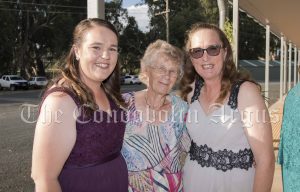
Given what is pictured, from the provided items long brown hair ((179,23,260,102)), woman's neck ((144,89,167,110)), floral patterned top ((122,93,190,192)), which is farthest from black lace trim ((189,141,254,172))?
woman's neck ((144,89,167,110))

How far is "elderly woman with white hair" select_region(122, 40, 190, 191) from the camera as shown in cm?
301

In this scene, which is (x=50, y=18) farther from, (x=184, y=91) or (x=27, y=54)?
(x=184, y=91)

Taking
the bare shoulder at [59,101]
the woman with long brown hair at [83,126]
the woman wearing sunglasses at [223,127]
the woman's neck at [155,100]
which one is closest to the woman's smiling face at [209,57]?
the woman wearing sunglasses at [223,127]

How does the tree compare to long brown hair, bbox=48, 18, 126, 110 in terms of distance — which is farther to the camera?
the tree

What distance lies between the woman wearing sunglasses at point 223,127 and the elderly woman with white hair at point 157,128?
3.8 inches

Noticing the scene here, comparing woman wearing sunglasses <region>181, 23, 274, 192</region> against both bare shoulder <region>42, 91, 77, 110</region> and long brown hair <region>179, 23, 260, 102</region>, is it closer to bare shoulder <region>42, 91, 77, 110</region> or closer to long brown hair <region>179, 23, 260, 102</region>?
long brown hair <region>179, 23, 260, 102</region>

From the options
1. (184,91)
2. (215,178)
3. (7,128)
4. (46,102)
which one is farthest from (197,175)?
(7,128)

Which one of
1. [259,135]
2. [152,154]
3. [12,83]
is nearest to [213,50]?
[259,135]

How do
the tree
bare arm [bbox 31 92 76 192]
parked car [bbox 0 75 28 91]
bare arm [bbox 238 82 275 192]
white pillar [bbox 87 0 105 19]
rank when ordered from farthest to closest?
1. the tree
2. parked car [bbox 0 75 28 91]
3. white pillar [bbox 87 0 105 19]
4. bare arm [bbox 238 82 275 192]
5. bare arm [bbox 31 92 76 192]

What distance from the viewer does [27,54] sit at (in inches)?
1759

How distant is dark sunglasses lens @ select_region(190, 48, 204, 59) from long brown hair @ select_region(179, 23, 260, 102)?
0.25 ft

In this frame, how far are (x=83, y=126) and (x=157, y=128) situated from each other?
2.54 feet

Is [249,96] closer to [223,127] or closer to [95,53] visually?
[223,127]

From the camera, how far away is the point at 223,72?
3.09 meters
